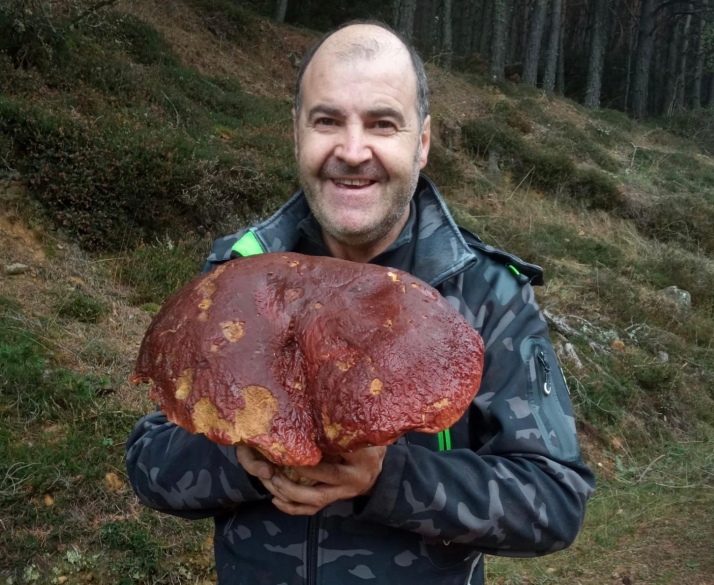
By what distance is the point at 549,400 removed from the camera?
1864 mm

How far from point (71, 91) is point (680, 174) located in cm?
1484

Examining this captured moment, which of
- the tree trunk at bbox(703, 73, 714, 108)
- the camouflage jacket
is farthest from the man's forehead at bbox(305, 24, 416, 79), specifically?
the tree trunk at bbox(703, 73, 714, 108)

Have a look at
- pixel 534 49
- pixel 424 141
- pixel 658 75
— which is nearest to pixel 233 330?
pixel 424 141

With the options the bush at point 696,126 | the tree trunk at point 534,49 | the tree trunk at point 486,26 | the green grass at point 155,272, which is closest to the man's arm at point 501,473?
A: the green grass at point 155,272

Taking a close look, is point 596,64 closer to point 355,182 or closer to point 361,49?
point 361,49

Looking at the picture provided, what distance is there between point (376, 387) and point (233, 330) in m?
0.34

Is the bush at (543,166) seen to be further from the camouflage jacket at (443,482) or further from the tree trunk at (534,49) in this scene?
the camouflage jacket at (443,482)

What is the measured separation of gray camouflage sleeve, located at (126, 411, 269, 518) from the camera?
1.72 metres

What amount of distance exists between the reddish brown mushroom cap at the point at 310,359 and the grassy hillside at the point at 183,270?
10.9 ft

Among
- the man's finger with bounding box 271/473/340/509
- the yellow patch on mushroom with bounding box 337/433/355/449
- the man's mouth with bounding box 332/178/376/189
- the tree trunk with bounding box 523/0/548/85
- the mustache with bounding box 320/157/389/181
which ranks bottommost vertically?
the man's finger with bounding box 271/473/340/509

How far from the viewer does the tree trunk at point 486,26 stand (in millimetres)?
34906

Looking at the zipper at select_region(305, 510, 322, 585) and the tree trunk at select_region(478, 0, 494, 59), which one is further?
the tree trunk at select_region(478, 0, 494, 59)

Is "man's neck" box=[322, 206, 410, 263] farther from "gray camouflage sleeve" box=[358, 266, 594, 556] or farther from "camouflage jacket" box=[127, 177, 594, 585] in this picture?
"gray camouflage sleeve" box=[358, 266, 594, 556]

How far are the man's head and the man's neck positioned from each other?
0.07 m
